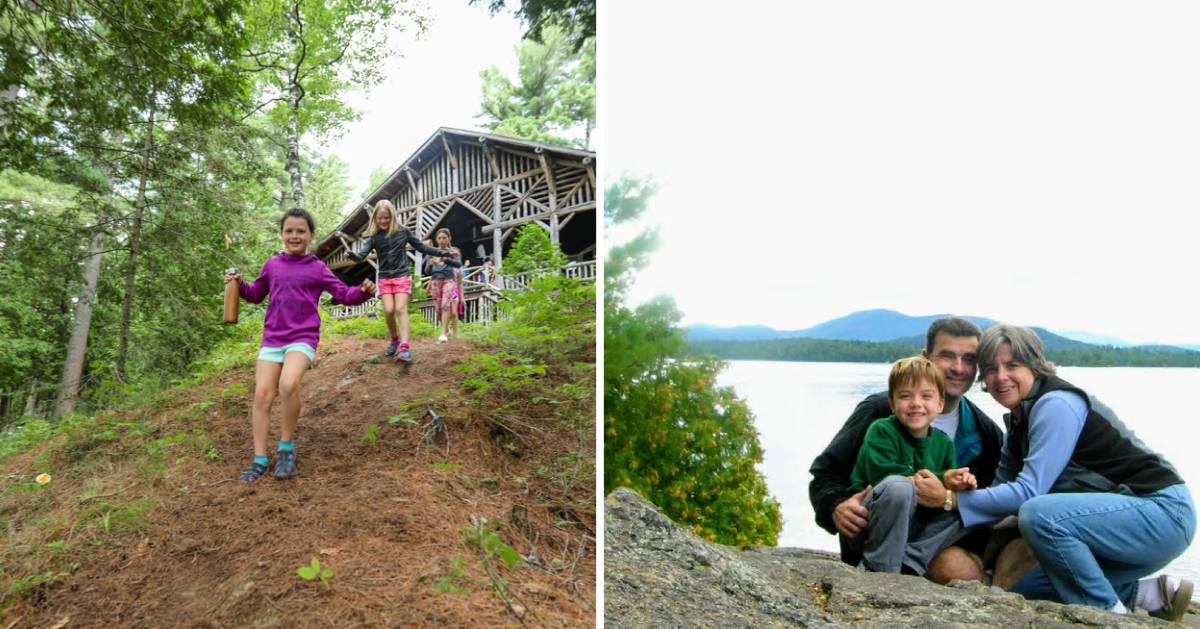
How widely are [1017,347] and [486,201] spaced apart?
5.22ft

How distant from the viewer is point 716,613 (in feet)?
5.92

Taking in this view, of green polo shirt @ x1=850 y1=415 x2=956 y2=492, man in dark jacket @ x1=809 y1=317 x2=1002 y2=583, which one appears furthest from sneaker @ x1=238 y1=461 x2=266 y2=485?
green polo shirt @ x1=850 y1=415 x2=956 y2=492

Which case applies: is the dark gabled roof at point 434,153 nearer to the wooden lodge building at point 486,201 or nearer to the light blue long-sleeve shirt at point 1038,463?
the wooden lodge building at point 486,201

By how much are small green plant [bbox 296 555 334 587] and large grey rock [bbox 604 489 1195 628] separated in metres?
0.74

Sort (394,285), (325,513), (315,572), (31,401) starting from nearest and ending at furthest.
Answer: (315,572), (325,513), (31,401), (394,285)

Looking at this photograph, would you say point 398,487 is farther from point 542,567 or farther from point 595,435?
point 595,435

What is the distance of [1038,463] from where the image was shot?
5.73 feet

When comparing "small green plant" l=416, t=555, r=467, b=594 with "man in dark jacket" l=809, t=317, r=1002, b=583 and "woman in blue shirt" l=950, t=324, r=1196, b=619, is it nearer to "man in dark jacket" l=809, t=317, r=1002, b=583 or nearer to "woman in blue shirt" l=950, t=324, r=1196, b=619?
"man in dark jacket" l=809, t=317, r=1002, b=583

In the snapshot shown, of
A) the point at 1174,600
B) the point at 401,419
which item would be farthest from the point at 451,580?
the point at 1174,600

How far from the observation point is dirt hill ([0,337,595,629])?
1.67 metres

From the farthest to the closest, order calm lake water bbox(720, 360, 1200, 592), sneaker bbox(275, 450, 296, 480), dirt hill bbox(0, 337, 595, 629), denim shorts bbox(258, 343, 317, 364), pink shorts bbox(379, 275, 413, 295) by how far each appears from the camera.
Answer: pink shorts bbox(379, 275, 413, 295)
denim shorts bbox(258, 343, 317, 364)
sneaker bbox(275, 450, 296, 480)
calm lake water bbox(720, 360, 1200, 592)
dirt hill bbox(0, 337, 595, 629)

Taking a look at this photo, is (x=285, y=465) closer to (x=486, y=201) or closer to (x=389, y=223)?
(x=389, y=223)

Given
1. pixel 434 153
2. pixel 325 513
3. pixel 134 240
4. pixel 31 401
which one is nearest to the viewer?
pixel 325 513

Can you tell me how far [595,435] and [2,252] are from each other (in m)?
1.77
